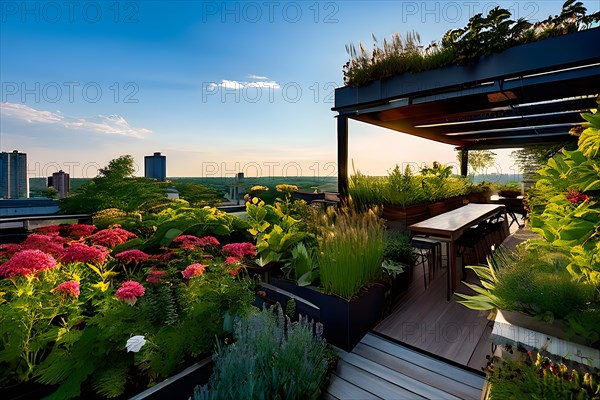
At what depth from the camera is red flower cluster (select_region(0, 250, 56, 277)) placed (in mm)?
1831

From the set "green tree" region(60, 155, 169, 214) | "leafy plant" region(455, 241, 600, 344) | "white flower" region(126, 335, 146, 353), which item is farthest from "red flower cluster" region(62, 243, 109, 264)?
"green tree" region(60, 155, 169, 214)

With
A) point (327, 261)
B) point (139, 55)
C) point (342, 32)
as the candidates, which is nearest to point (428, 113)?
point (342, 32)

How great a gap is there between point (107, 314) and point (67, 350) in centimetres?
29

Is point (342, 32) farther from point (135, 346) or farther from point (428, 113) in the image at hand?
point (135, 346)

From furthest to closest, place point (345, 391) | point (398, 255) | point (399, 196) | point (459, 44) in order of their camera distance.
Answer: point (399, 196), point (459, 44), point (398, 255), point (345, 391)

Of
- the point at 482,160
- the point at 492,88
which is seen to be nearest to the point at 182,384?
the point at 492,88

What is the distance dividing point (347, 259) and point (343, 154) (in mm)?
2946

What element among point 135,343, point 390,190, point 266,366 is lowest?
point 266,366

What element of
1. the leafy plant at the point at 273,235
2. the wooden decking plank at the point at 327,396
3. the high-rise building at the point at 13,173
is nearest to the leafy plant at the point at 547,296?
the wooden decking plank at the point at 327,396

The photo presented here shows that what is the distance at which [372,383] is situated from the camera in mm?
1981

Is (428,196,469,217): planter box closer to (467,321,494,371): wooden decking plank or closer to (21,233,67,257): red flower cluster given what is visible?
(467,321,494,371): wooden decking plank

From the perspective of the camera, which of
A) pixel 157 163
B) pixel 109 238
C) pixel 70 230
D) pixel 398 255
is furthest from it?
pixel 157 163

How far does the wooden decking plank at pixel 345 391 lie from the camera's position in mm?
1886

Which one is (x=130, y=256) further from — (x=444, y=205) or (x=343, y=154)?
(x=444, y=205)
